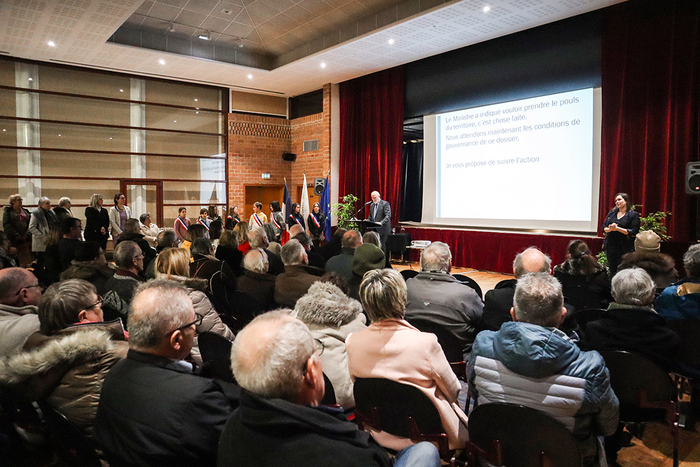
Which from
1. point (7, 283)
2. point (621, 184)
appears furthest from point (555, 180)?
point (7, 283)

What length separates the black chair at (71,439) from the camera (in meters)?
1.59

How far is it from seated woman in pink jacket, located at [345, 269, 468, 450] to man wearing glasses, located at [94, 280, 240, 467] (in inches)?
26.0

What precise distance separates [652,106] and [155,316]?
718 cm

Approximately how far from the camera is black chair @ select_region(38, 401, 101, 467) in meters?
1.59

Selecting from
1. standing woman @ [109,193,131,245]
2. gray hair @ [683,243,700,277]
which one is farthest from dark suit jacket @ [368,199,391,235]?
gray hair @ [683,243,700,277]

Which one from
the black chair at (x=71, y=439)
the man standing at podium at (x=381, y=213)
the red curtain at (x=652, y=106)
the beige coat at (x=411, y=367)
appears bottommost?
the black chair at (x=71, y=439)

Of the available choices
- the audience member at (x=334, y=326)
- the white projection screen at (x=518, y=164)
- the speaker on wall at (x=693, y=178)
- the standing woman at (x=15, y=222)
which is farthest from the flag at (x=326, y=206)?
the audience member at (x=334, y=326)

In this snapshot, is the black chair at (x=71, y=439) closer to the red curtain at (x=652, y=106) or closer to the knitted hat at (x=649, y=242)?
the knitted hat at (x=649, y=242)

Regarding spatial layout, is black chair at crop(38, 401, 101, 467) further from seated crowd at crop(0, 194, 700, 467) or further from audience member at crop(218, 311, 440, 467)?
audience member at crop(218, 311, 440, 467)

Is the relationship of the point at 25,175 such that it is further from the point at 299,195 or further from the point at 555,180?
the point at 555,180

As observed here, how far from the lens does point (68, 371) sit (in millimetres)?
1609

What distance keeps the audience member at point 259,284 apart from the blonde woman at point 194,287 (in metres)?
0.46

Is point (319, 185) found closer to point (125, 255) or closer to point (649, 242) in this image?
point (649, 242)

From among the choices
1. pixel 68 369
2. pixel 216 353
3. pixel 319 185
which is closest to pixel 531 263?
pixel 216 353
